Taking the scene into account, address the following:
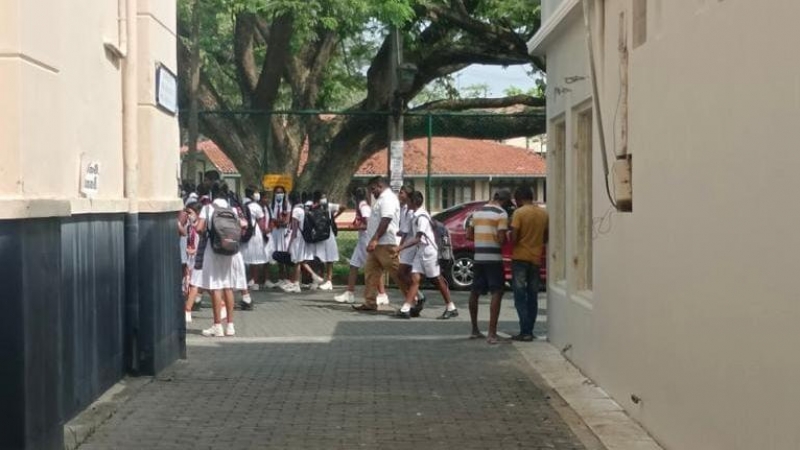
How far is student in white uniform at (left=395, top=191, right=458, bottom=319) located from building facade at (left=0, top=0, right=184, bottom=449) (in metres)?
4.94

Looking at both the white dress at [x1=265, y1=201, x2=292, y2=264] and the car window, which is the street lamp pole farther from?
the white dress at [x1=265, y1=201, x2=292, y2=264]

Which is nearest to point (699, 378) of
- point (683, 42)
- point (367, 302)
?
point (683, 42)

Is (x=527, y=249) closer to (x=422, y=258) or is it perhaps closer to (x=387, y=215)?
(x=422, y=258)

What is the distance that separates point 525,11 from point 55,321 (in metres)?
14.8

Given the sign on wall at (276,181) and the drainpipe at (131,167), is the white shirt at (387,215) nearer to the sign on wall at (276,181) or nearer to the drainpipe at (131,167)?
the sign on wall at (276,181)

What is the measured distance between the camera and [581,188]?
12.6 metres

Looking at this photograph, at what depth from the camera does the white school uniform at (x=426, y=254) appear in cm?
1670

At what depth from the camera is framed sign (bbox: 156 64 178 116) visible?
1125cm

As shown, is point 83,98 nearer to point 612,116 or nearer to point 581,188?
point 612,116

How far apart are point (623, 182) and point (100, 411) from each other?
4.12m

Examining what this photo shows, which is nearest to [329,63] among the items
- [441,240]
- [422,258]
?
[441,240]

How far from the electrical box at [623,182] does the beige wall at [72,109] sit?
3797 mm

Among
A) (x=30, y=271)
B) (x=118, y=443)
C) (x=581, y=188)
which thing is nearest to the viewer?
(x=30, y=271)

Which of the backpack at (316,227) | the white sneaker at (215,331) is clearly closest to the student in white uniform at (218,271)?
the white sneaker at (215,331)
